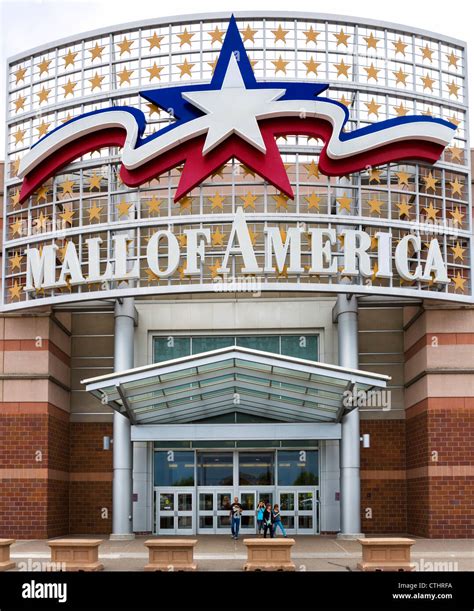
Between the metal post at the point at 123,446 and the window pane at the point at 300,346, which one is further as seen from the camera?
the window pane at the point at 300,346

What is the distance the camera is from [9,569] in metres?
26.3

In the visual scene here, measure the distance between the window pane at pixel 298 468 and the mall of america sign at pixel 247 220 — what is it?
286 inches

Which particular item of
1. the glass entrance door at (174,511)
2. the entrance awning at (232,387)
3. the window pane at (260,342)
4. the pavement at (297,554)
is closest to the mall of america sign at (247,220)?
the entrance awning at (232,387)

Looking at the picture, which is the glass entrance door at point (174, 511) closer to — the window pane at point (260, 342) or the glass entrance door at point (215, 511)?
the glass entrance door at point (215, 511)

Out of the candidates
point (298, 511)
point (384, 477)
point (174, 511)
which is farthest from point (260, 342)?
point (174, 511)

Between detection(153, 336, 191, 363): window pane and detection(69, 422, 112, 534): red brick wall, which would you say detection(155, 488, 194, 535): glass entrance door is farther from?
detection(153, 336, 191, 363): window pane

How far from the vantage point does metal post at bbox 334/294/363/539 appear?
37.2 metres

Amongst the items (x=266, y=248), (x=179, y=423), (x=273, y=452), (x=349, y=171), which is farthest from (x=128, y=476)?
(x=349, y=171)

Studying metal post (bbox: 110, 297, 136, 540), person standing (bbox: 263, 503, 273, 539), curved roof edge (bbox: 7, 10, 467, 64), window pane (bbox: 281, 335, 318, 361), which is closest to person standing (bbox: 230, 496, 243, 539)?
person standing (bbox: 263, 503, 273, 539)

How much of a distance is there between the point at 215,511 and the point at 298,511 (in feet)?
10.4

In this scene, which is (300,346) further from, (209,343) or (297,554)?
(297,554)

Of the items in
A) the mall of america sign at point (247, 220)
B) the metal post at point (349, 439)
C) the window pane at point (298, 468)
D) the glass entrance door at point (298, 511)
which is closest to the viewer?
the mall of america sign at point (247, 220)

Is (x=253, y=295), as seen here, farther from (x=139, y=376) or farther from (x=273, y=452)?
(x=139, y=376)

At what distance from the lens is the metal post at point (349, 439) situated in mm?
37188
